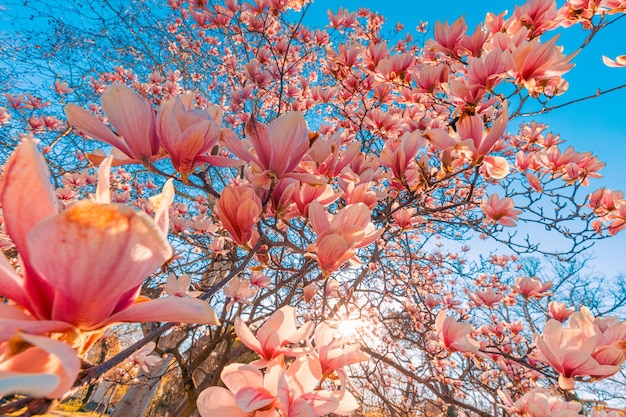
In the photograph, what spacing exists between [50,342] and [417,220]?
128 cm

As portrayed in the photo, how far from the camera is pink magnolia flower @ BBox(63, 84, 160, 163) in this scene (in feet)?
1.75

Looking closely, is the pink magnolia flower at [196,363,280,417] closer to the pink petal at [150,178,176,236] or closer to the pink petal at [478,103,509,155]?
the pink petal at [150,178,176,236]

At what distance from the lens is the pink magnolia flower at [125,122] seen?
533 mm

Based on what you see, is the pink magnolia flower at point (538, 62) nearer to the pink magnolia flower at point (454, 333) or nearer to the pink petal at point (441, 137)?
the pink petal at point (441, 137)

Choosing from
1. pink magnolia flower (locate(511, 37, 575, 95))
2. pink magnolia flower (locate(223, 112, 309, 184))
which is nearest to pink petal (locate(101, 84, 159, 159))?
pink magnolia flower (locate(223, 112, 309, 184))

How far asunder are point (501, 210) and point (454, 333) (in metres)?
0.55

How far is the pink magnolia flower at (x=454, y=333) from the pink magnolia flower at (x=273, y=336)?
754mm

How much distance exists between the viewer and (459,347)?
1138 millimetres

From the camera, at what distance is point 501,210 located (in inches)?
53.5

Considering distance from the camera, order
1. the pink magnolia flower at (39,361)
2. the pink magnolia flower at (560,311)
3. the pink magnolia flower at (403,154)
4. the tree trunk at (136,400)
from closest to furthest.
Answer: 1. the pink magnolia flower at (39,361)
2. the pink magnolia flower at (403,154)
3. the pink magnolia flower at (560,311)
4. the tree trunk at (136,400)

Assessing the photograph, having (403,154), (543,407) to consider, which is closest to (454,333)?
(543,407)

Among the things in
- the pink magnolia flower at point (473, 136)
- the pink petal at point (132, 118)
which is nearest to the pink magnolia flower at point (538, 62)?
the pink magnolia flower at point (473, 136)

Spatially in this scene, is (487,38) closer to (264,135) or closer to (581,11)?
(581,11)

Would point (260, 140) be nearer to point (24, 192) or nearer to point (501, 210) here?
point (24, 192)
